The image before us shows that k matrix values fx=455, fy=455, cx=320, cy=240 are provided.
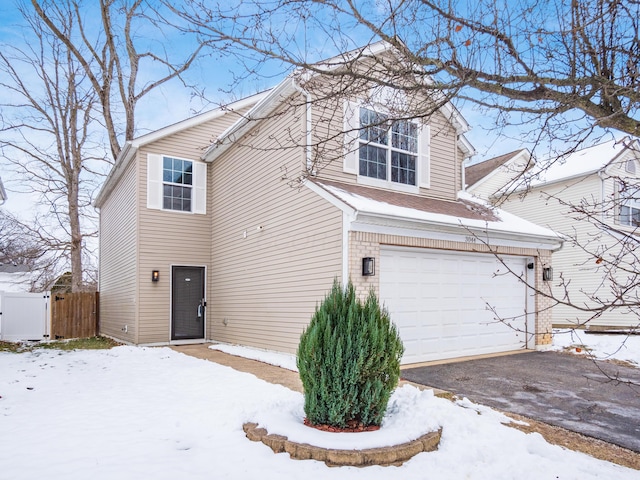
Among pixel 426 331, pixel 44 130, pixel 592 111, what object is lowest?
pixel 426 331

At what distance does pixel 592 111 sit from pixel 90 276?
24658 millimetres

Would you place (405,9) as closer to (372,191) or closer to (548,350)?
(372,191)

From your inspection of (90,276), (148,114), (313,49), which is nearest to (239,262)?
(313,49)

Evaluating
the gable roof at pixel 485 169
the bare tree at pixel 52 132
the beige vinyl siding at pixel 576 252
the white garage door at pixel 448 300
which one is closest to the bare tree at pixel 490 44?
the white garage door at pixel 448 300

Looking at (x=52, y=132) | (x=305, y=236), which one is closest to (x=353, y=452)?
(x=305, y=236)

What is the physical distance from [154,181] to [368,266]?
6591 mm

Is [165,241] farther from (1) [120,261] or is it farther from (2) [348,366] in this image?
(2) [348,366]

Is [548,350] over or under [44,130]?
under

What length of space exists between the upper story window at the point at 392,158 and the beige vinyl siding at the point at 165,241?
483cm

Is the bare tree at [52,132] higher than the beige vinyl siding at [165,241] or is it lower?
higher

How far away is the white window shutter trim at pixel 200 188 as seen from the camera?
11977 millimetres

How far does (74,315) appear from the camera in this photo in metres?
14.2

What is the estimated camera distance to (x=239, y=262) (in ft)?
34.8

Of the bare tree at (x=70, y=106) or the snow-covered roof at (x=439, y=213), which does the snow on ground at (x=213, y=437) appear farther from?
the bare tree at (x=70, y=106)
